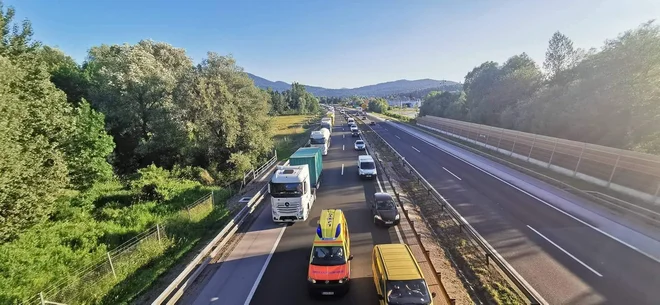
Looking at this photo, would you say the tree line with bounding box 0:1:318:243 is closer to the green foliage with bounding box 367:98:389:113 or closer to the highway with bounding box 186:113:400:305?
the highway with bounding box 186:113:400:305

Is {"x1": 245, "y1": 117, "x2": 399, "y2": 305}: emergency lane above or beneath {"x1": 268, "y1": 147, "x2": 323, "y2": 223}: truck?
beneath

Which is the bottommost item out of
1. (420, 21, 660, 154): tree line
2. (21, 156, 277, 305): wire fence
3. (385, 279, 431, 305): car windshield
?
(21, 156, 277, 305): wire fence

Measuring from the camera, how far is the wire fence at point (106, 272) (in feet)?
34.4

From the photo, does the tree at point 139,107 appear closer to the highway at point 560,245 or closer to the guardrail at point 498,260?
the guardrail at point 498,260

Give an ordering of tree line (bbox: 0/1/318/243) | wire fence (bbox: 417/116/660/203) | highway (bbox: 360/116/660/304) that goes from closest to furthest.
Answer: highway (bbox: 360/116/660/304)
tree line (bbox: 0/1/318/243)
wire fence (bbox: 417/116/660/203)

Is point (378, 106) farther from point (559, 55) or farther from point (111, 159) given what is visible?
point (111, 159)

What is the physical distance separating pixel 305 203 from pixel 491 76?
65.3m

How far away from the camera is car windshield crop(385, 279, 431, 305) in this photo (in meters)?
8.82

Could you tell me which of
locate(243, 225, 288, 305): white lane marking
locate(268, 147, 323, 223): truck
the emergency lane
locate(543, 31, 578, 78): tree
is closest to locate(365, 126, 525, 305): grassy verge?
the emergency lane

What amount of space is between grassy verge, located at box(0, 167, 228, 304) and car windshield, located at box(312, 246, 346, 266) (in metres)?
7.10

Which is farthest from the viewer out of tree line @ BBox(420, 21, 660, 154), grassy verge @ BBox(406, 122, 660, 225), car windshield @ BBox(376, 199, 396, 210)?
tree line @ BBox(420, 21, 660, 154)

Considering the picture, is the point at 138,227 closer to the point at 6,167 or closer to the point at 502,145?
the point at 6,167

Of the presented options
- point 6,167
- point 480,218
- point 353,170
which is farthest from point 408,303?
point 353,170

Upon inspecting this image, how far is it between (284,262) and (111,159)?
26436mm
